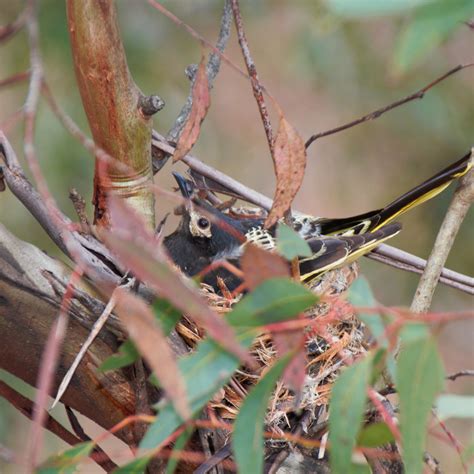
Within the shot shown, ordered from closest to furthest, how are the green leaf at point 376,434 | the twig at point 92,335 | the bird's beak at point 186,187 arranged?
the green leaf at point 376,434, the twig at point 92,335, the bird's beak at point 186,187

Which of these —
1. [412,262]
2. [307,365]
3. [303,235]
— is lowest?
[307,365]

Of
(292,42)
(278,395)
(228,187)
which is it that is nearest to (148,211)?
(228,187)

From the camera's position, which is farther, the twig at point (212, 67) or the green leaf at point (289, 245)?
the twig at point (212, 67)

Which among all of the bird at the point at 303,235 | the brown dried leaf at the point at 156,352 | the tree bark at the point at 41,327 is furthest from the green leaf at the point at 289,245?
the bird at the point at 303,235

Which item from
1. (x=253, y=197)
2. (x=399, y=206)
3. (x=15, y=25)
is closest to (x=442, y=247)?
(x=253, y=197)

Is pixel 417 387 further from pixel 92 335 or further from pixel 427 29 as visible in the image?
pixel 92 335

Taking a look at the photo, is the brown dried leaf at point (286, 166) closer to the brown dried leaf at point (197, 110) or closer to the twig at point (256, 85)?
the twig at point (256, 85)

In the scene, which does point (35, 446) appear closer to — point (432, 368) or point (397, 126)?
point (432, 368)
